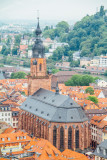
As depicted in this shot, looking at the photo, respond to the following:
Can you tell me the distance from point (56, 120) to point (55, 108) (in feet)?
8.94

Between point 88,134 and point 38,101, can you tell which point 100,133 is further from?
point 38,101

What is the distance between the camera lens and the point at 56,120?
86.3m

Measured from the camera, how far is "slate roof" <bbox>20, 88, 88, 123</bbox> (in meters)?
86.4

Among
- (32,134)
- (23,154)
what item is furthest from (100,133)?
(23,154)

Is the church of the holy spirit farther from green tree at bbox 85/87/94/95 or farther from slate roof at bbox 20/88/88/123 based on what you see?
green tree at bbox 85/87/94/95

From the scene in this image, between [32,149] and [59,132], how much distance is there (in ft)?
28.8

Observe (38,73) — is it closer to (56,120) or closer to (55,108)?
(55,108)

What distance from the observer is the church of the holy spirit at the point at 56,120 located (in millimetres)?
86000

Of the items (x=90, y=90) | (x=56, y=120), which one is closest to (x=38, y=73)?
(x=56, y=120)

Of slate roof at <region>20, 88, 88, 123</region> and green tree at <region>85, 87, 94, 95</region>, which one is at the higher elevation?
slate roof at <region>20, 88, 88, 123</region>

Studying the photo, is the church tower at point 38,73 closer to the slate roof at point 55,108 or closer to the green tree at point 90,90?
the slate roof at point 55,108

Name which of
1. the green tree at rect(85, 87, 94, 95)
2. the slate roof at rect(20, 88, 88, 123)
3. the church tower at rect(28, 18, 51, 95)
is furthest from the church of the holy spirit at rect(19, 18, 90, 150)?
the green tree at rect(85, 87, 94, 95)

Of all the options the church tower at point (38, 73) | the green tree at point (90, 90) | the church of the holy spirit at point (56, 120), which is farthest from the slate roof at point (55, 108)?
the green tree at point (90, 90)

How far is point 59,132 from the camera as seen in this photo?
86312mm
